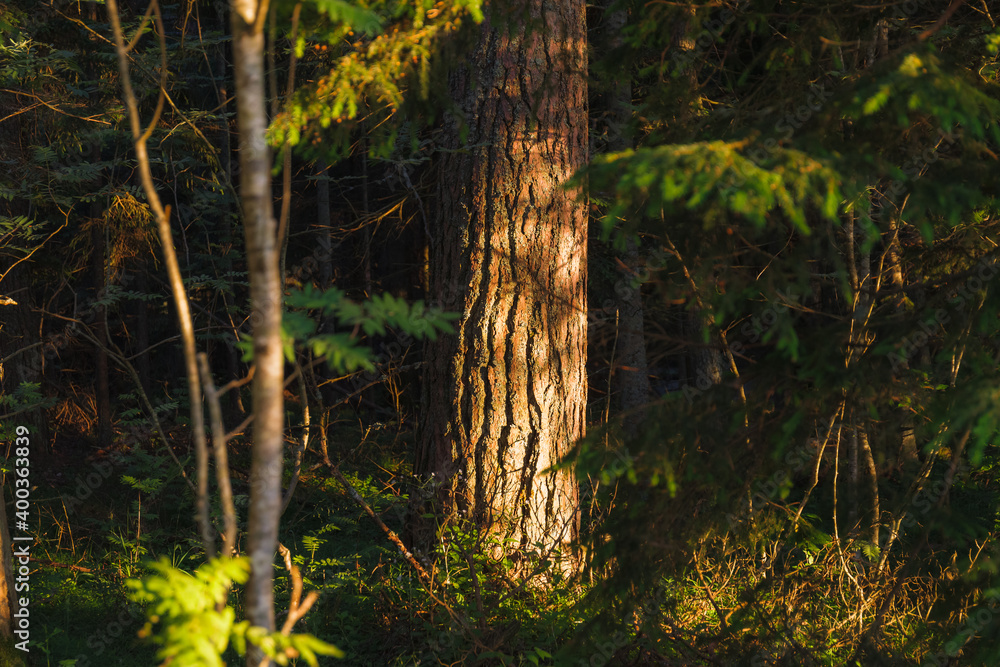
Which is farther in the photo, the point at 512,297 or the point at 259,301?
the point at 512,297

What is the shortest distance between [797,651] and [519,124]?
134 inches

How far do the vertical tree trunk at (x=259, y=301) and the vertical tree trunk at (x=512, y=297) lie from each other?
8.59 feet

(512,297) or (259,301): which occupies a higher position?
(259,301)

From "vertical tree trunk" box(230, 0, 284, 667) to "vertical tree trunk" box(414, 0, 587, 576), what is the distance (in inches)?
103

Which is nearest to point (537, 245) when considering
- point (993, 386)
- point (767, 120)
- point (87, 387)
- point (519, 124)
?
point (519, 124)

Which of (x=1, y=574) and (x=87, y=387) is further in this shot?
(x=87, y=387)

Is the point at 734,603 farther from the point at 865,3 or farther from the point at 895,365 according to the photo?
the point at 865,3

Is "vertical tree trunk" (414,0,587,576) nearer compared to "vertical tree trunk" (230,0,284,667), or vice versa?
"vertical tree trunk" (230,0,284,667)

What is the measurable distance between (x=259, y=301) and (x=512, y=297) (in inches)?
109

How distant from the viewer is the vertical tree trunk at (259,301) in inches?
84.3

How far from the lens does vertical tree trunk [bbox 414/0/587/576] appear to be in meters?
4.78

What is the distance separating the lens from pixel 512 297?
15.7 feet

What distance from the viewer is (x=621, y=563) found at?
10.7 ft

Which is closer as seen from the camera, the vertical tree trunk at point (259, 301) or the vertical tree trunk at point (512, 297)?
the vertical tree trunk at point (259, 301)
